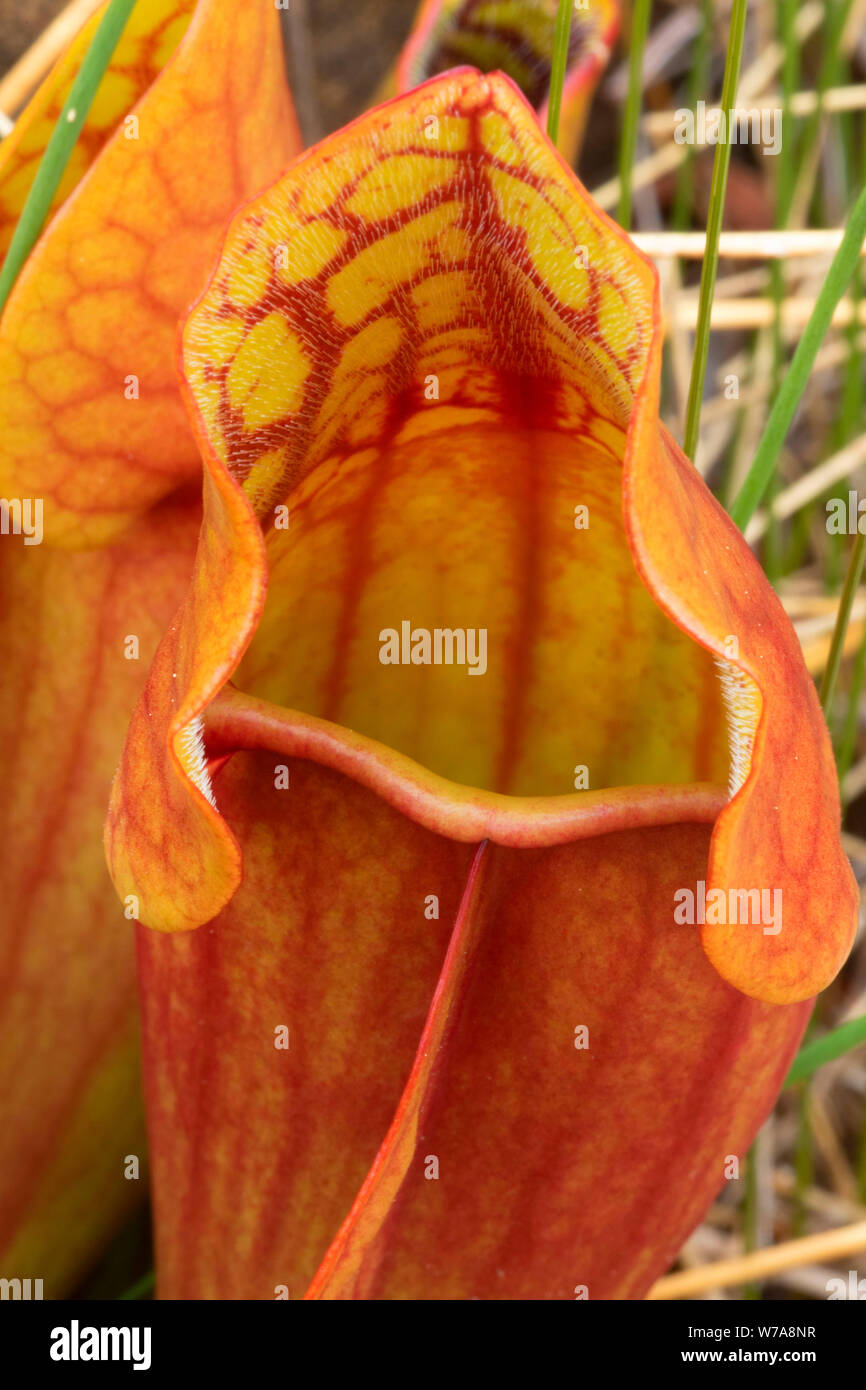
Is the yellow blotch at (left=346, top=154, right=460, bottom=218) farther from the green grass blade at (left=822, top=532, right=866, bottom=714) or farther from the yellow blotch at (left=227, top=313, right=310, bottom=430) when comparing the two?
the green grass blade at (left=822, top=532, right=866, bottom=714)

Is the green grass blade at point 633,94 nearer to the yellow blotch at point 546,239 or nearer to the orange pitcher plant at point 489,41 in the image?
the orange pitcher plant at point 489,41

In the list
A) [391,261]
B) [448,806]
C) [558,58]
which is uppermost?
[558,58]

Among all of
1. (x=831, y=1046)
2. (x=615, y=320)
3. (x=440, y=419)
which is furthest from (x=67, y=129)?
(x=831, y=1046)

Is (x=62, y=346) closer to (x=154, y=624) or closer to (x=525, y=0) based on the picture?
(x=154, y=624)

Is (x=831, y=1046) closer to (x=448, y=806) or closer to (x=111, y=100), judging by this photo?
(x=448, y=806)

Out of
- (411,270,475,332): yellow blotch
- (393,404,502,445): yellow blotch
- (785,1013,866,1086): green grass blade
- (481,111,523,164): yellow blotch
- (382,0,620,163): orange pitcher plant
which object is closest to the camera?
(481,111,523,164): yellow blotch

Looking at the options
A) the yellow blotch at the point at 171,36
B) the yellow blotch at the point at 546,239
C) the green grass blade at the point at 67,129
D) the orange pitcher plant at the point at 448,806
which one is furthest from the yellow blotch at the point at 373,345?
the yellow blotch at the point at 171,36

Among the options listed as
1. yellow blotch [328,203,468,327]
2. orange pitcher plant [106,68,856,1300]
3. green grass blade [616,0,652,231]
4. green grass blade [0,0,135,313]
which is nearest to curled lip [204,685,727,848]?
orange pitcher plant [106,68,856,1300]
